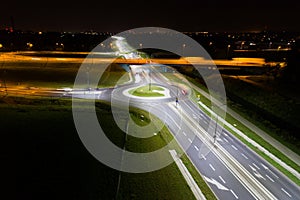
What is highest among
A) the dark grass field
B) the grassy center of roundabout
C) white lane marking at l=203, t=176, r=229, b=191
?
the grassy center of roundabout

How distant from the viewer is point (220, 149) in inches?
1227

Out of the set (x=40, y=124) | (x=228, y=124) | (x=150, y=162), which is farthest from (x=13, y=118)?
(x=228, y=124)

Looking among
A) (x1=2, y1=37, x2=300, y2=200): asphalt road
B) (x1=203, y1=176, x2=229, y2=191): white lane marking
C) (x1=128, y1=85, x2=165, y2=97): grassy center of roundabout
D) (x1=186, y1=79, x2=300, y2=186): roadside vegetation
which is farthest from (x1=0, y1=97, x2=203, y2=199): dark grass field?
(x1=128, y1=85, x2=165, y2=97): grassy center of roundabout

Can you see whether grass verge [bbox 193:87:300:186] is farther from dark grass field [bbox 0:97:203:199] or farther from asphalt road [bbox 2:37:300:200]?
dark grass field [bbox 0:97:203:199]

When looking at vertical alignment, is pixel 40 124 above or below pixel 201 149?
above

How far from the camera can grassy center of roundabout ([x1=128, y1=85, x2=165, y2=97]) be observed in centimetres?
5282

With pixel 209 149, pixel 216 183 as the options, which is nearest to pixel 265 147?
pixel 209 149

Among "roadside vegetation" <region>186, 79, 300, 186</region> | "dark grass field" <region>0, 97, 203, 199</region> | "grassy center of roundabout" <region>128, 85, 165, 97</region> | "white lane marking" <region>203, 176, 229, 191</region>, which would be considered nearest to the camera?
"dark grass field" <region>0, 97, 203, 199</region>

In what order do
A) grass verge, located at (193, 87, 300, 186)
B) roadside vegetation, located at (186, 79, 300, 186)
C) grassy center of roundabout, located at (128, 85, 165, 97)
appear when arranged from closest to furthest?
grass verge, located at (193, 87, 300, 186) → roadside vegetation, located at (186, 79, 300, 186) → grassy center of roundabout, located at (128, 85, 165, 97)

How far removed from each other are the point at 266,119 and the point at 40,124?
35854mm

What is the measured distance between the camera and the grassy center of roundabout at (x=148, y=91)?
5282 cm

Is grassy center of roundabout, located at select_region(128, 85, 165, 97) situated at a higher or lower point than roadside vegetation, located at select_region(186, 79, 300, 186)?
higher

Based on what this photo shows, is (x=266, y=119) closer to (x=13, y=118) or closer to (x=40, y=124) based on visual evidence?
(x=40, y=124)

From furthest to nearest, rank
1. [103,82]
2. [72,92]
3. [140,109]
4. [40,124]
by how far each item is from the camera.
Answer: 1. [103,82]
2. [72,92]
3. [140,109]
4. [40,124]
